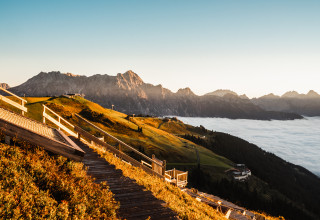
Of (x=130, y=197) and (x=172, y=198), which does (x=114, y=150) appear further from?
(x=130, y=197)

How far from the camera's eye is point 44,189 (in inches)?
229

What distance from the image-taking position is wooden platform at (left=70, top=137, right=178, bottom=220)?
22.5ft

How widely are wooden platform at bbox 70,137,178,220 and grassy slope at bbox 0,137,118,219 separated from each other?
919mm

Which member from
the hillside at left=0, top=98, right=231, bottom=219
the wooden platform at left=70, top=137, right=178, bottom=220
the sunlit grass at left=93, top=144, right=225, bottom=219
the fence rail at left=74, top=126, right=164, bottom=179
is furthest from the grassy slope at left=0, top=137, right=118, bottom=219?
the fence rail at left=74, top=126, right=164, bottom=179

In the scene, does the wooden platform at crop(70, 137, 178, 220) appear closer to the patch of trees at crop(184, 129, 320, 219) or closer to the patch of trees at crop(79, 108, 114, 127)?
the patch of trees at crop(184, 129, 320, 219)

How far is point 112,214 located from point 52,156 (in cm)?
325

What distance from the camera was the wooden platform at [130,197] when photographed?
687 centimetres

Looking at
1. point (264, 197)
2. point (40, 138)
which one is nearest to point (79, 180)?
point (40, 138)

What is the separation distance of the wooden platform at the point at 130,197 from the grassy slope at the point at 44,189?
0.92m

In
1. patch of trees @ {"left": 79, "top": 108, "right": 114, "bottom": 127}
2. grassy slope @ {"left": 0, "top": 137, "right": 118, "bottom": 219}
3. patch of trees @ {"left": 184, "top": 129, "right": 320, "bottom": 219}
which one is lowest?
patch of trees @ {"left": 184, "top": 129, "right": 320, "bottom": 219}

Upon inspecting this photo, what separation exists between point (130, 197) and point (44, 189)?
3180 mm

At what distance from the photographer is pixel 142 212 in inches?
274

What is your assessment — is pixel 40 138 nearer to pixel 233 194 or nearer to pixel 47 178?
pixel 47 178

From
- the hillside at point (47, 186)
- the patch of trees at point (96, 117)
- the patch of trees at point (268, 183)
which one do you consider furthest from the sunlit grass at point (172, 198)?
the patch of trees at point (96, 117)
